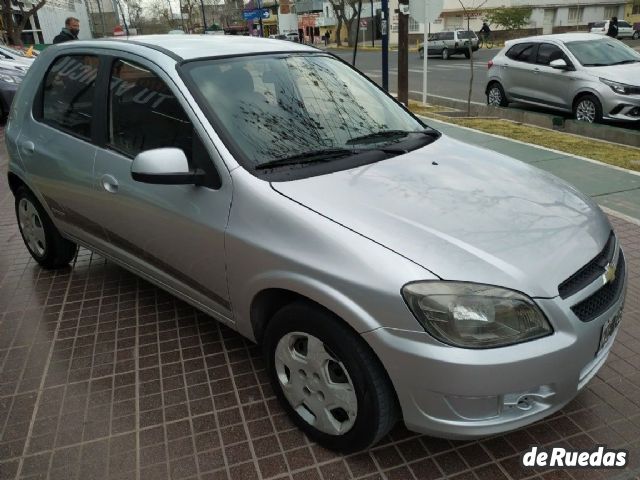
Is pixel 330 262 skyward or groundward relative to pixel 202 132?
groundward

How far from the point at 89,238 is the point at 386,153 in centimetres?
216

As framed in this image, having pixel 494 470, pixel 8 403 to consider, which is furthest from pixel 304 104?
pixel 8 403

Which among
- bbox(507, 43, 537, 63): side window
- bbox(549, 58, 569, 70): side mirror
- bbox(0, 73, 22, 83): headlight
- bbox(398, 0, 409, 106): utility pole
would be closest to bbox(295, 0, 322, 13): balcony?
bbox(398, 0, 409, 106): utility pole

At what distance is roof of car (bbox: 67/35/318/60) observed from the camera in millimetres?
3129

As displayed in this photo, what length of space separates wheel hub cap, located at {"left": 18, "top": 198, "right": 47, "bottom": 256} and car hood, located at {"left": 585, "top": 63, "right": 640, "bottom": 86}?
8989 millimetres

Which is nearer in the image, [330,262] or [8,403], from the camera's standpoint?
[330,262]

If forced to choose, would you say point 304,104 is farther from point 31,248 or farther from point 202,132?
point 31,248

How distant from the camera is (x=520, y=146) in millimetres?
7973

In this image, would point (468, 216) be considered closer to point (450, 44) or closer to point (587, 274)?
point (587, 274)

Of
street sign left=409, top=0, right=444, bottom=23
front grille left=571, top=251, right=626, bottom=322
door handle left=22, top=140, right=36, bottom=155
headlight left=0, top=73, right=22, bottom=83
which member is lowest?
front grille left=571, top=251, right=626, bottom=322

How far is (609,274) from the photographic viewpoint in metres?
2.38

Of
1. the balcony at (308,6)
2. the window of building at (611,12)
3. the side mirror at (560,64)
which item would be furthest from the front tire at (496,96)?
the balcony at (308,6)

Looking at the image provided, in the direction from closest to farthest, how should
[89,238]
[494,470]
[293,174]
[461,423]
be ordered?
1. [461,423]
2. [494,470]
3. [293,174]
4. [89,238]

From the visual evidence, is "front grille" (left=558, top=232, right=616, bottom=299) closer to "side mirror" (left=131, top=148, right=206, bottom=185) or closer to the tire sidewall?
"side mirror" (left=131, top=148, right=206, bottom=185)
